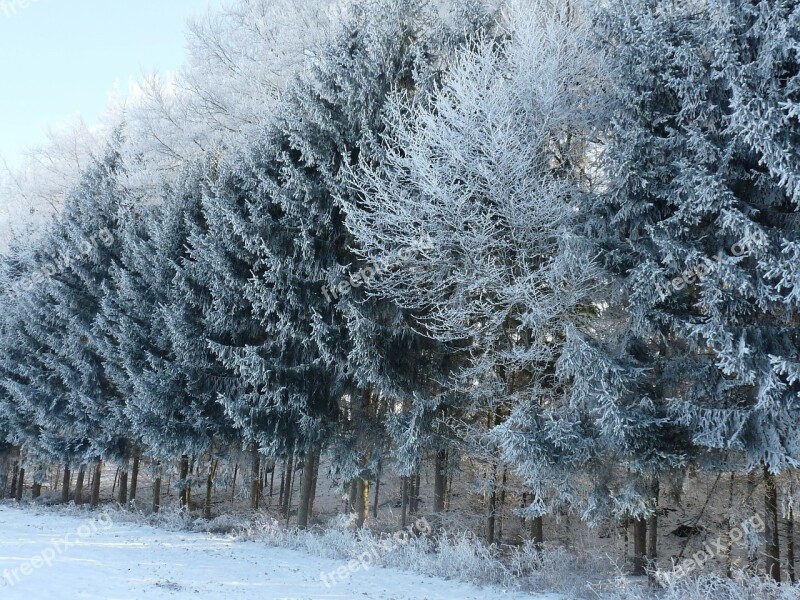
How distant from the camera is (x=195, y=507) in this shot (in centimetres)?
2200

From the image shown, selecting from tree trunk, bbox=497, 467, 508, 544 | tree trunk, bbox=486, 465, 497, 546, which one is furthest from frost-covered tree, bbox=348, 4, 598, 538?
tree trunk, bbox=486, 465, 497, 546

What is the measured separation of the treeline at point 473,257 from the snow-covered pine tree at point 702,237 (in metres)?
0.04

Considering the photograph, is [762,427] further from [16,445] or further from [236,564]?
[16,445]

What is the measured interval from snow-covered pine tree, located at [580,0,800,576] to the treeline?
0.14 feet

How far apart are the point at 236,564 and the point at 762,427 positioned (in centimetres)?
810

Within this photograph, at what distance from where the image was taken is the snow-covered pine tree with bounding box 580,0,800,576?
Result: 272 inches

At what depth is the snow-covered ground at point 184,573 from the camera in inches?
273

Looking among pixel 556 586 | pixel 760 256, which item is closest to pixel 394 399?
pixel 556 586

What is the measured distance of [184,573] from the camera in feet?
26.9

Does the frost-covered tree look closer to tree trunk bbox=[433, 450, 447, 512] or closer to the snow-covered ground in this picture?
tree trunk bbox=[433, 450, 447, 512]

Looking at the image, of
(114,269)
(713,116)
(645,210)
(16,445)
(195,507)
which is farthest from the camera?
(195,507)

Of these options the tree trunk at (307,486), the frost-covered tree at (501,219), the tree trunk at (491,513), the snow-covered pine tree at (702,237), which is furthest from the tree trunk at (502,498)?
the tree trunk at (307,486)

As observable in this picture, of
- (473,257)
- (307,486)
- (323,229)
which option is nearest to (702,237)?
(473,257)

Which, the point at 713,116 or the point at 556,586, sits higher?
the point at 713,116
